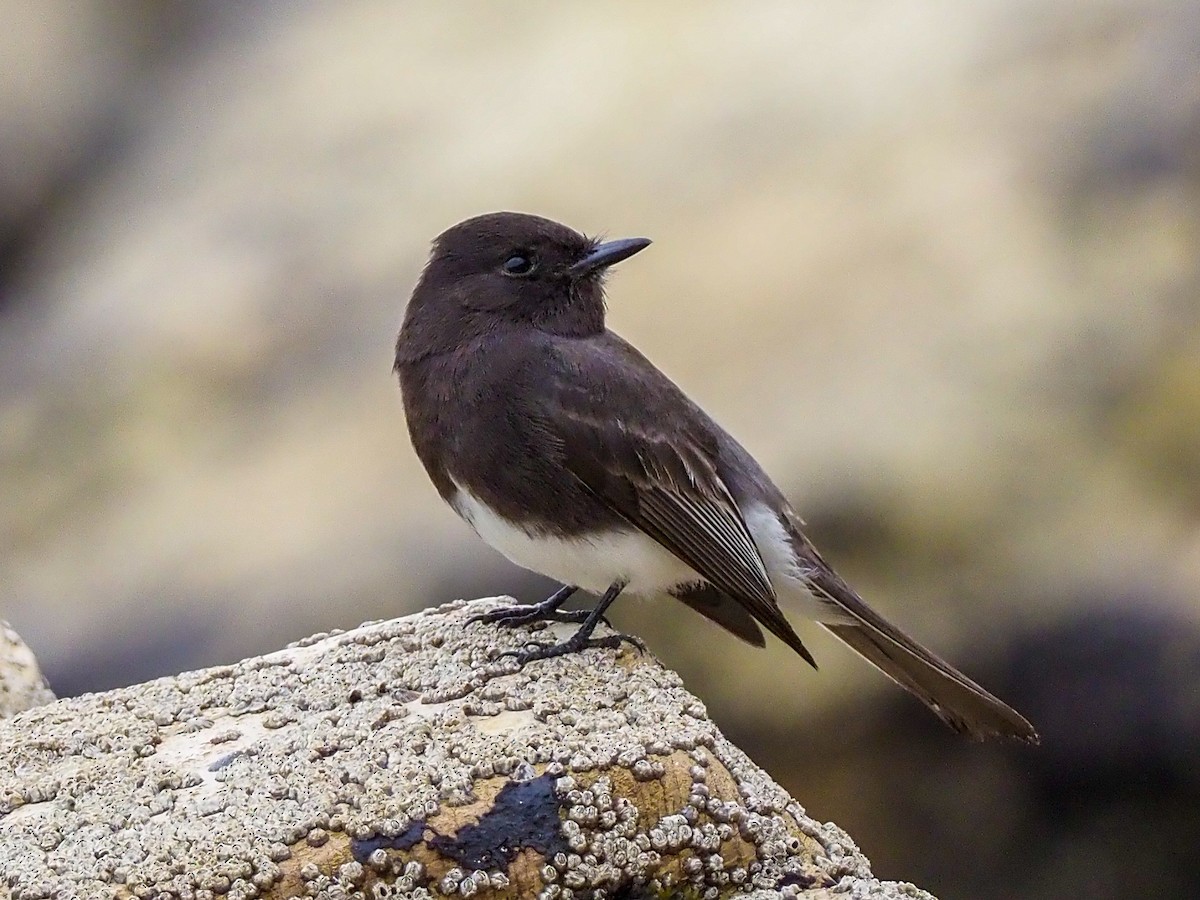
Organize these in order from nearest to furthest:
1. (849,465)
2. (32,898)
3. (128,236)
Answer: (32,898)
(849,465)
(128,236)

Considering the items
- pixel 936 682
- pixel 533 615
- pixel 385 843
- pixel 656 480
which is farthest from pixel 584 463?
pixel 385 843

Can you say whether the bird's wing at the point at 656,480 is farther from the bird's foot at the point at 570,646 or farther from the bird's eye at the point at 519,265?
the bird's eye at the point at 519,265

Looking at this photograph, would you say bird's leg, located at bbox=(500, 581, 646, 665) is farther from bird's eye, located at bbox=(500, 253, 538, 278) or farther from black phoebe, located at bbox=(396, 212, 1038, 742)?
bird's eye, located at bbox=(500, 253, 538, 278)

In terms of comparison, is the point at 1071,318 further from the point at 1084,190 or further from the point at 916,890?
the point at 916,890

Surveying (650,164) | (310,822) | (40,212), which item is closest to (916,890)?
(310,822)

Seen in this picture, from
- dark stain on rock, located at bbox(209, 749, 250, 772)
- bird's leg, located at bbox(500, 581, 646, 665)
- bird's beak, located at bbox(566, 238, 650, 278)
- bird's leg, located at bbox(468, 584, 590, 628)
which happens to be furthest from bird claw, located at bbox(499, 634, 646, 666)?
bird's beak, located at bbox(566, 238, 650, 278)

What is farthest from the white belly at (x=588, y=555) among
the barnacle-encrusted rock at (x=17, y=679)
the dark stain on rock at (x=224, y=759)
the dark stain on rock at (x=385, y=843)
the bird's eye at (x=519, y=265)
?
the barnacle-encrusted rock at (x=17, y=679)
